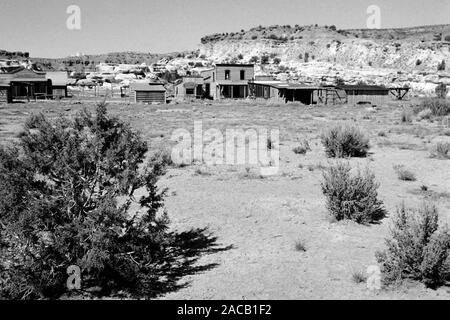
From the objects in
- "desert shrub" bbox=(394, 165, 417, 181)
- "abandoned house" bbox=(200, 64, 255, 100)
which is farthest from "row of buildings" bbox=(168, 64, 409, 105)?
"desert shrub" bbox=(394, 165, 417, 181)

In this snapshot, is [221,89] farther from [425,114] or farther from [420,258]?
[420,258]

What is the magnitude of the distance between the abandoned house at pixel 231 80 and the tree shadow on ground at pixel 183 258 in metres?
51.1

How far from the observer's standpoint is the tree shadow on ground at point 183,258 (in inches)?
294

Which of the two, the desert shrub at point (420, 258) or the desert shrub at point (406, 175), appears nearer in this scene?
the desert shrub at point (420, 258)

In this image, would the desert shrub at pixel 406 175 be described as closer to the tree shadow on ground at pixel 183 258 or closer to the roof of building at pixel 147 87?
the tree shadow on ground at pixel 183 258

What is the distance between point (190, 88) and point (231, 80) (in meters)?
5.72

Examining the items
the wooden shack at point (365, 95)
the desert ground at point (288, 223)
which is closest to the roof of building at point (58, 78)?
the wooden shack at point (365, 95)

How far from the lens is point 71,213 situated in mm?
7488

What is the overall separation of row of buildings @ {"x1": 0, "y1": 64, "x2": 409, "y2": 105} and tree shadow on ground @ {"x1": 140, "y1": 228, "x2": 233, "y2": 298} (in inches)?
1626

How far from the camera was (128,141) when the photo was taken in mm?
7559

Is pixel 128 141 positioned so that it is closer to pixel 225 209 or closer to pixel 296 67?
pixel 225 209

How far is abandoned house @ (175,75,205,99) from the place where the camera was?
61.0 meters

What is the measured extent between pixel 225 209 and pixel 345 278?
14.7ft

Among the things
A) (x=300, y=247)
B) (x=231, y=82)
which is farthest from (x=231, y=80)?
(x=300, y=247)
